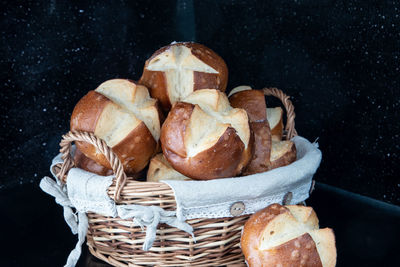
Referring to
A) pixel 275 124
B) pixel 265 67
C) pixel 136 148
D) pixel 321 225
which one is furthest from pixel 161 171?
pixel 265 67

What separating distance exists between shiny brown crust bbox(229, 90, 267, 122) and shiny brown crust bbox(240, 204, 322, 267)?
14.5 inches

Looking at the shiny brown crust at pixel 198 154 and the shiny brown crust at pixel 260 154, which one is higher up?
the shiny brown crust at pixel 198 154

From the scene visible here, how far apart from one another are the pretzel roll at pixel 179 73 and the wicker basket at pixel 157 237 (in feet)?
1.07

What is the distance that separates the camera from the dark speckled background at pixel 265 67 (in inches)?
61.0

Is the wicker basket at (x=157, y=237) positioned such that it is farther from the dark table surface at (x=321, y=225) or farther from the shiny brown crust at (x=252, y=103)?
the shiny brown crust at (x=252, y=103)

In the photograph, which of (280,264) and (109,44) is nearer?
(280,264)

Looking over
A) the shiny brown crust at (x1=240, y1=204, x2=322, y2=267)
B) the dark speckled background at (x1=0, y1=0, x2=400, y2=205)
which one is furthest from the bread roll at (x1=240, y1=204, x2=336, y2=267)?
the dark speckled background at (x1=0, y1=0, x2=400, y2=205)

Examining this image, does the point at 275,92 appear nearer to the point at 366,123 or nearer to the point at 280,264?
the point at 366,123

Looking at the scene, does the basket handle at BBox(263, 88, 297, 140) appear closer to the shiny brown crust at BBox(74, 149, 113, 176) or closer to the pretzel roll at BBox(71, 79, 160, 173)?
the pretzel roll at BBox(71, 79, 160, 173)

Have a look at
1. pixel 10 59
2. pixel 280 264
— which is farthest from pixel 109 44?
pixel 280 264

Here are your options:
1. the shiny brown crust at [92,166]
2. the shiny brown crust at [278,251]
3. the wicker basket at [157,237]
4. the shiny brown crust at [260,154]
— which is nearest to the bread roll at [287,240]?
the shiny brown crust at [278,251]

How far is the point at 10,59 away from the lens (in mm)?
1601

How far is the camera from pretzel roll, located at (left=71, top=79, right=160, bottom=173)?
1.15m

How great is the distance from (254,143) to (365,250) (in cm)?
46
